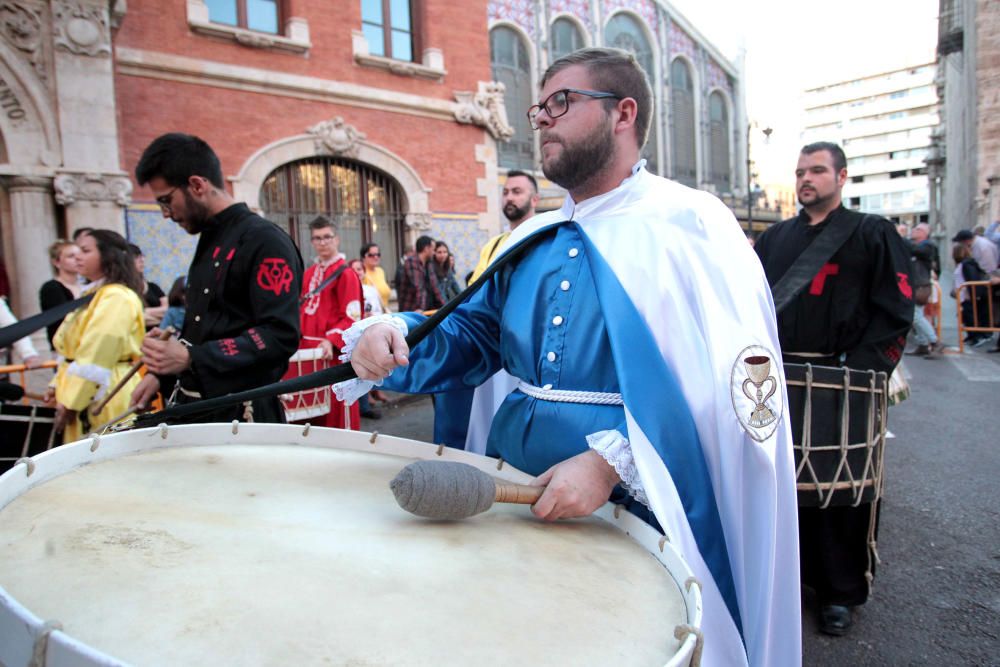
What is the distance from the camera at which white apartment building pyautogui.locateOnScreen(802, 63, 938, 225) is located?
7681 centimetres

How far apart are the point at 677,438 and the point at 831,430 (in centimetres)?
130

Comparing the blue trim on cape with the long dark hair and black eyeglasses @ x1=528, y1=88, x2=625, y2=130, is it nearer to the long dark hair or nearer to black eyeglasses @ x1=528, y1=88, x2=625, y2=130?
black eyeglasses @ x1=528, y1=88, x2=625, y2=130

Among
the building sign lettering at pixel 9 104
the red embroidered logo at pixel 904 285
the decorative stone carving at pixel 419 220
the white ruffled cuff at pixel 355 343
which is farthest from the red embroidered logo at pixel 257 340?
the decorative stone carving at pixel 419 220

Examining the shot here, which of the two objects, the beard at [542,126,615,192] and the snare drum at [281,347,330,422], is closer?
the beard at [542,126,615,192]

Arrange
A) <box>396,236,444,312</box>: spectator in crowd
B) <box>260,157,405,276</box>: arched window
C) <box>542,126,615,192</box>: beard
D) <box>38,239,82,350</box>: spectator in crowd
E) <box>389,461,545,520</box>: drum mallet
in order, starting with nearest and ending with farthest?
<box>389,461,545,520</box>: drum mallet, <box>542,126,615,192</box>: beard, <box>38,239,82,350</box>: spectator in crowd, <box>396,236,444,312</box>: spectator in crowd, <box>260,157,405,276</box>: arched window

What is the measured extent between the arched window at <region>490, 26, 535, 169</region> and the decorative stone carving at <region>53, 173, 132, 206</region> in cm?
1198

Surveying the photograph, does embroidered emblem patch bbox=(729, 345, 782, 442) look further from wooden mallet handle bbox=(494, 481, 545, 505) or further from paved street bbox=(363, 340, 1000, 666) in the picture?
paved street bbox=(363, 340, 1000, 666)

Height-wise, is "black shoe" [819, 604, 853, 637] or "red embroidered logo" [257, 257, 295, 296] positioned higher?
"red embroidered logo" [257, 257, 295, 296]

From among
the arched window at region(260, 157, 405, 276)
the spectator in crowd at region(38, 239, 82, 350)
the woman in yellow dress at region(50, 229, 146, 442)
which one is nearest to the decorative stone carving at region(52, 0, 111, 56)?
the arched window at region(260, 157, 405, 276)

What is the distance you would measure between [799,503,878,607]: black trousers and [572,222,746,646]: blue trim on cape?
5.32 ft

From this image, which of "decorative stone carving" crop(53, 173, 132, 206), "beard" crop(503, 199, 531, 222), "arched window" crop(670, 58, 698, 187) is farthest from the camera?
"arched window" crop(670, 58, 698, 187)

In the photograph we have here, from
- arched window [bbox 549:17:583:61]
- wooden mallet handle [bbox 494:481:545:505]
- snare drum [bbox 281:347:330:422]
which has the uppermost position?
arched window [bbox 549:17:583:61]

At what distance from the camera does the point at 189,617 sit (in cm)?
88

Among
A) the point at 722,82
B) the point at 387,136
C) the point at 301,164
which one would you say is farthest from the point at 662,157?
the point at 301,164
